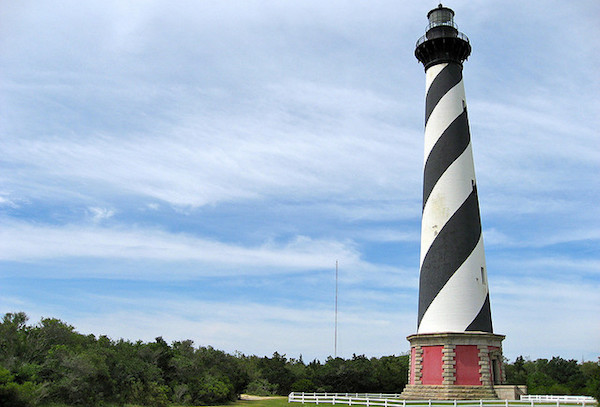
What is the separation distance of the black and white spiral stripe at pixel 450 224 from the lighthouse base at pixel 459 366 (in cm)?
57

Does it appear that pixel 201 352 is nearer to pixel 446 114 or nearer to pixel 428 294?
pixel 428 294

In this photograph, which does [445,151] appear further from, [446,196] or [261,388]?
[261,388]

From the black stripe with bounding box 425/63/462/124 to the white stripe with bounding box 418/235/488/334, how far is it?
8.96 metres

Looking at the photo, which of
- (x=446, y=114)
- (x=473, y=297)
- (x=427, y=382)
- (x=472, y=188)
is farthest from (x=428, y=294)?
(x=446, y=114)

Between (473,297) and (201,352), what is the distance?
21.4m

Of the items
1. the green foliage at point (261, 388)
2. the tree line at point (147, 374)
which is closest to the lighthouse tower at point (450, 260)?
the tree line at point (147, 374)

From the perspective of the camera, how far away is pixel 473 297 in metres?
26.2

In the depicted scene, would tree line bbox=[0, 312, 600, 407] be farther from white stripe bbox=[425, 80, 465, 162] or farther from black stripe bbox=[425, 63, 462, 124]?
black stripe bbox=[425, 63, 462, 124]

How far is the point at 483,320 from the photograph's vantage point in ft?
85.9

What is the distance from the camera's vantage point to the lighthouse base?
24.8 meters

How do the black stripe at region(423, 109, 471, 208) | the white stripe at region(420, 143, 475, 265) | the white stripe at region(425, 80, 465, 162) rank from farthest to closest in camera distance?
1. the white stripe at region(425, 80, 465, 162)
2. the black stripe at region(423, 109, 471, 208)
3. the white stripe at region(420, 143, 475, 265)

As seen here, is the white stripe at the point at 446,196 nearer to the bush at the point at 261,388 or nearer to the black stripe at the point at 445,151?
the black stripe at the point at 445,151

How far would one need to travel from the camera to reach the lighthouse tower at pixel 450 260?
25219 mm

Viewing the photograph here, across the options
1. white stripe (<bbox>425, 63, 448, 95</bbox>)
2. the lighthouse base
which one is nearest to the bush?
the lighthouse base
